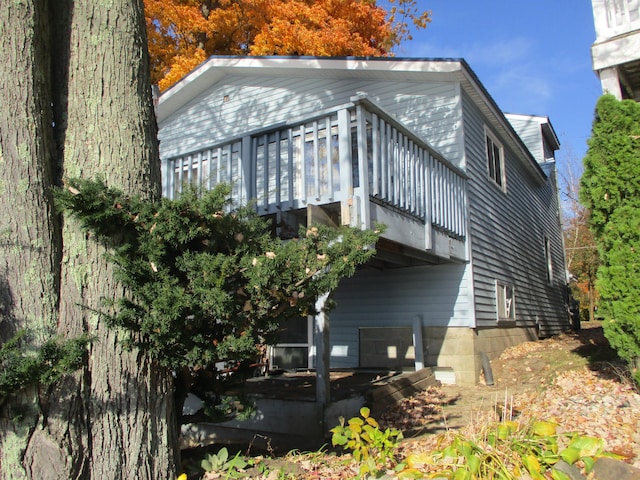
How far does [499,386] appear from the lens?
869 cm

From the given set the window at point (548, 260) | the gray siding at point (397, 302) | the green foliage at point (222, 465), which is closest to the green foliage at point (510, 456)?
the green foliage at point (222, 465)

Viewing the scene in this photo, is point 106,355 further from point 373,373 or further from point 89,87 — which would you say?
point 373,373

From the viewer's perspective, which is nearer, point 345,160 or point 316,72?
point 345,160

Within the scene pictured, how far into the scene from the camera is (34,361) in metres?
2.85

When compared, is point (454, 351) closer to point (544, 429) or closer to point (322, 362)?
point (322, 362)

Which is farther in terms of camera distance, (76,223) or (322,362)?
(322,362)

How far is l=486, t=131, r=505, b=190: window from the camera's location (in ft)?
38.6

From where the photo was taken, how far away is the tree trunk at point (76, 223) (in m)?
3.17

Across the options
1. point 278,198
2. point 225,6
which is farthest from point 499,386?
point 225,6

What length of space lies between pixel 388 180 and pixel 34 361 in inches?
182

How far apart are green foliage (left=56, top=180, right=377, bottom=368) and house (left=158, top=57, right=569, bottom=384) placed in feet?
7.01

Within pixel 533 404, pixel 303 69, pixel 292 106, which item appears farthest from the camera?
pixel 292 106

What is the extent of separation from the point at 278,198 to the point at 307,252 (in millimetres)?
2922

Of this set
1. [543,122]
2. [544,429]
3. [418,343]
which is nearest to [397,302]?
[418,343]
